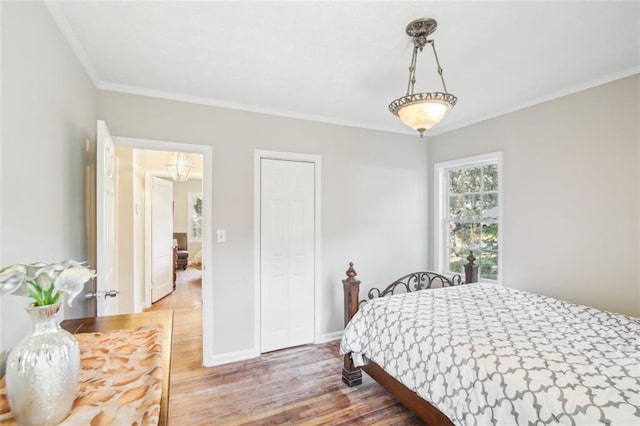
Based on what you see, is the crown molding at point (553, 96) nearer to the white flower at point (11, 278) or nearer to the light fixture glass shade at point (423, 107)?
the light fixture glass shade at point (423, 107)

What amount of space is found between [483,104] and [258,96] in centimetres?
221

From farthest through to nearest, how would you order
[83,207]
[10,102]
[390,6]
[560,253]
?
[560,253], [83,207], [390,6], [10,102]

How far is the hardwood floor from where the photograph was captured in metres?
2.16

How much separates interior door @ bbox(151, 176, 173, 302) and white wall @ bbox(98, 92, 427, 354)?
2.58m

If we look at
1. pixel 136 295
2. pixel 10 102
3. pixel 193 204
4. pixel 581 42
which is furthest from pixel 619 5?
pixel 193 204

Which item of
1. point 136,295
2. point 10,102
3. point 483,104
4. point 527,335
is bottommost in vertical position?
point 136,295

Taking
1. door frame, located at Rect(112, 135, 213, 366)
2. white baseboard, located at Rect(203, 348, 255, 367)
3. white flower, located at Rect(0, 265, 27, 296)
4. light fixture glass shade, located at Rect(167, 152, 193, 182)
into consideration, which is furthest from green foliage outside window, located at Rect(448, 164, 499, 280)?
light fixture glass shade, located at Rect(167, 152, 193, 182)

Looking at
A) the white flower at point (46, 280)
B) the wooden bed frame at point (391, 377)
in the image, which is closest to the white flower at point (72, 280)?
the white flower at point (46, 280)

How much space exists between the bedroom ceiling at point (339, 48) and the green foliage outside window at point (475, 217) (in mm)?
929

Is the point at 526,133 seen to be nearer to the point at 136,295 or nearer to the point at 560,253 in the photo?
the point at 560,253

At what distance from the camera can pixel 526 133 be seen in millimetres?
3035

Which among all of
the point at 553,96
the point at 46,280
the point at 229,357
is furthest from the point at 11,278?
the point at 553,96

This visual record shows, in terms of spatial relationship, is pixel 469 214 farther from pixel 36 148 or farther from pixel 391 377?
pixel 36 148

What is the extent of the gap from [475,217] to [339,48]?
2608 millimetres
